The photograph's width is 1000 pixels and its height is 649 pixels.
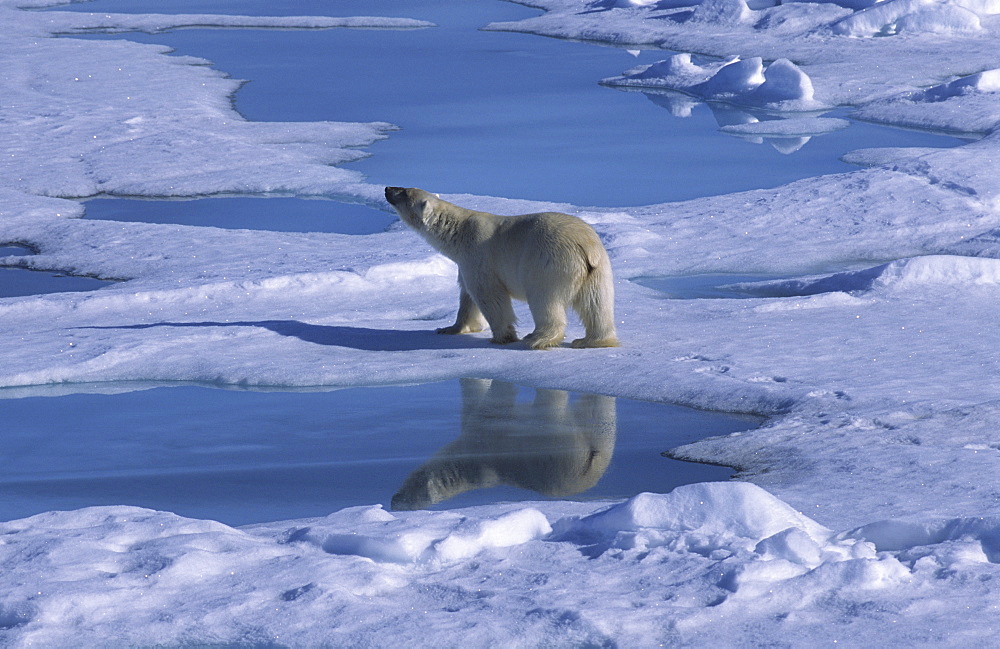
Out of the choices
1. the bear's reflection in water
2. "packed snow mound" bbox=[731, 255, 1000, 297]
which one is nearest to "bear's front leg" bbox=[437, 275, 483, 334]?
the bear's reflection in water

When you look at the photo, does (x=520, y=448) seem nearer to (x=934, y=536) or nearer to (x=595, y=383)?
(x=595, y=383)

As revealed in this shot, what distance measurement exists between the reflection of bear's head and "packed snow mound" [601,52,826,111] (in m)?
8.91

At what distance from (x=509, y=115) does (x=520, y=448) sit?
9.98 metres

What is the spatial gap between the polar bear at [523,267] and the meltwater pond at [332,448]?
558mm

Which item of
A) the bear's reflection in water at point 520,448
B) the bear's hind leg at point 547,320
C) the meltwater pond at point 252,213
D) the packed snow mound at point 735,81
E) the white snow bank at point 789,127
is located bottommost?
the meltwater pond at point 252,213

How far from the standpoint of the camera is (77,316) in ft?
23.0

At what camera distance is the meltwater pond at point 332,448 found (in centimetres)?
412

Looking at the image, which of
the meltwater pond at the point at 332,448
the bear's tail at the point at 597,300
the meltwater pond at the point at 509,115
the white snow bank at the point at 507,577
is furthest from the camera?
the meltwater pond at the point at 509,115

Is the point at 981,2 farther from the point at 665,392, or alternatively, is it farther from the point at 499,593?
the point at 499,593

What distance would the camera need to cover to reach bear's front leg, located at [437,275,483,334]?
6188 mm

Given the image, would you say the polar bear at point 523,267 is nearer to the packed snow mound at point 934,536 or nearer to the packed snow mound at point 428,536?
the packed snow mound at point 428,536

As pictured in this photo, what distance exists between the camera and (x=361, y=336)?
6227 mm

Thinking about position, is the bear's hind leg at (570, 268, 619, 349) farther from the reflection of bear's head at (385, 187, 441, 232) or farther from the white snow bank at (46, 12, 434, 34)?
the white snow bank at (46, 12, 434, 34)

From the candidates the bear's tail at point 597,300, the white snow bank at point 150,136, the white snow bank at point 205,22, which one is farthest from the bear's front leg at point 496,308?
the white snow bank at point 205,22
